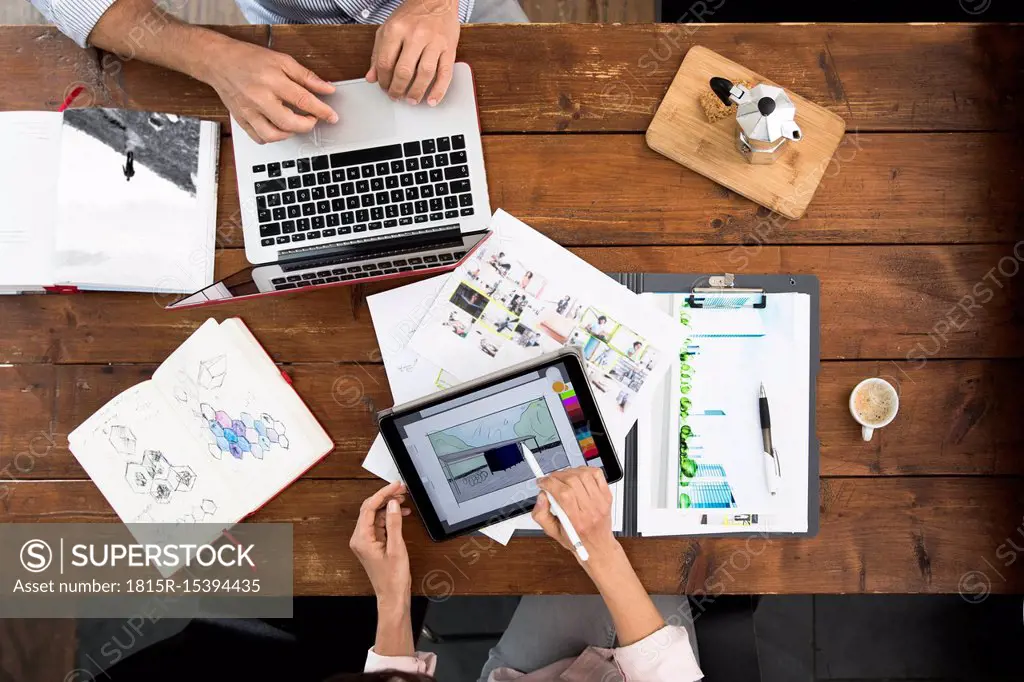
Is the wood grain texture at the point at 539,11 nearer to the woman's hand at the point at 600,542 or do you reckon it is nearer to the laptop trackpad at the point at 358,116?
the laptop trackpad at the point at 358,116

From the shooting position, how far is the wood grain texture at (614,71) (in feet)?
3.59

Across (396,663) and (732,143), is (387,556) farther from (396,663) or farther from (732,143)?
(732,143)

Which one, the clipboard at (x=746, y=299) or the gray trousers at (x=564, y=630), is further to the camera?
the gray trousers at (x=564, y=630)

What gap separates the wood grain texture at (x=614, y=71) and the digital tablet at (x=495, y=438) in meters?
0.43

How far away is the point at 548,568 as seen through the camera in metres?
1.12

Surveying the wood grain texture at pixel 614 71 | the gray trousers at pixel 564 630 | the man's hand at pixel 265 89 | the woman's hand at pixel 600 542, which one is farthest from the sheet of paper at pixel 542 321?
the gray trousers at pixel 564 630

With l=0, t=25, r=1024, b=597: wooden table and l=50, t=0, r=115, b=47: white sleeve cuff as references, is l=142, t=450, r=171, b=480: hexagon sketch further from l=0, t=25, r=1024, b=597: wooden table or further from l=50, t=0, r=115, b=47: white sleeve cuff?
l=50, t=0, r=115, b=47: white sleeve cuff

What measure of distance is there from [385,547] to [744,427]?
62 cm

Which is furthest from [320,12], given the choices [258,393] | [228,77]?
[258,393]

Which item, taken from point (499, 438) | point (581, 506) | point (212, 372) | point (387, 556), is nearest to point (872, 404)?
point (581, 506)

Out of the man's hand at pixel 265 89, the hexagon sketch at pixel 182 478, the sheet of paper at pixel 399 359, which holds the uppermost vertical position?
the man's hand at pixel 265 89

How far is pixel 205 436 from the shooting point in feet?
3.67

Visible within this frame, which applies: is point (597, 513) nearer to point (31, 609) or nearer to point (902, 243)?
point (902, 243)

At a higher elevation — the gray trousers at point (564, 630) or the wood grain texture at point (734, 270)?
the wood grain texture at point (734, 270)
